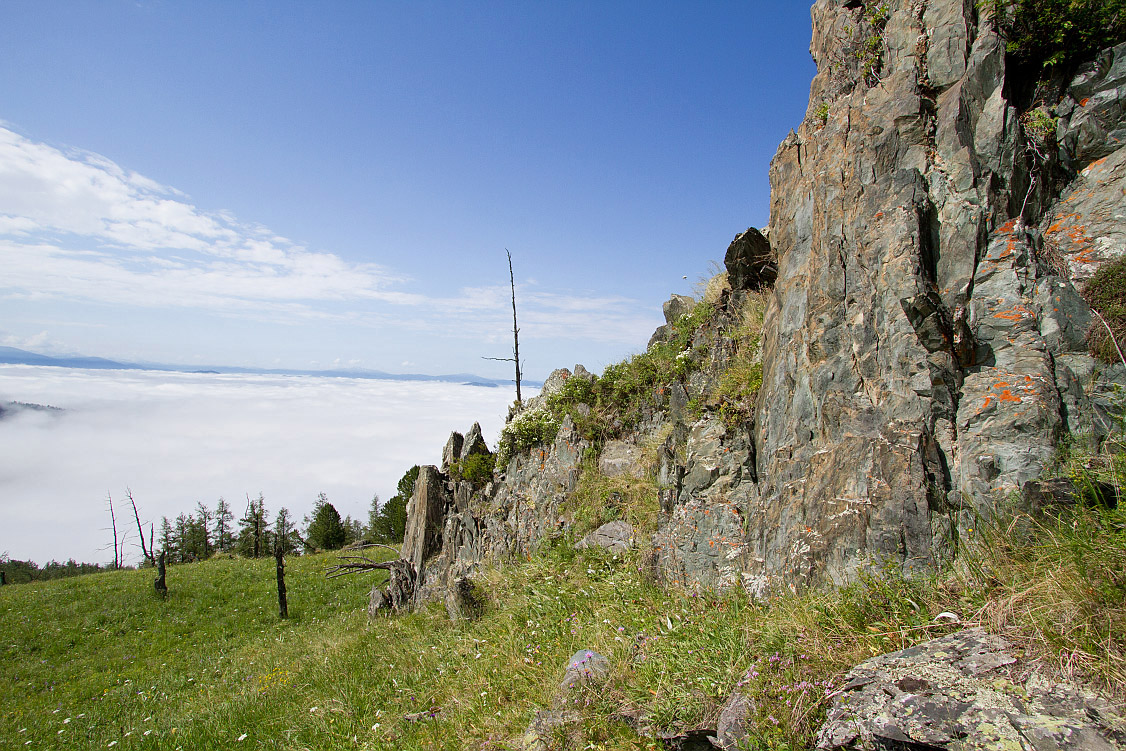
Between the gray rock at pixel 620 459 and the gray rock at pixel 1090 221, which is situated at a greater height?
the gray rock at pixel 1090 221

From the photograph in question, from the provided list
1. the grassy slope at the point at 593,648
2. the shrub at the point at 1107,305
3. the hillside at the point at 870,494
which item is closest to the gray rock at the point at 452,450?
the grassy slope at the point at 593,648

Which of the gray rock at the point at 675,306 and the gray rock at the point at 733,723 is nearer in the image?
the gray rock at the point at 733,723

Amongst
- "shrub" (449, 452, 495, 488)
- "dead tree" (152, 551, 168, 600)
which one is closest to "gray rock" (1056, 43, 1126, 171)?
"shrub" (449, 452, 495, 488)

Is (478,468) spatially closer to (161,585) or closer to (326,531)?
(161,585)

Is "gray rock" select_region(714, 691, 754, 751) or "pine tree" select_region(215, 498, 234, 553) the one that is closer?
"gray rock" select_region(714, 691, 754, 751)

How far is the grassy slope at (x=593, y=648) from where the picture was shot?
10.6 feet

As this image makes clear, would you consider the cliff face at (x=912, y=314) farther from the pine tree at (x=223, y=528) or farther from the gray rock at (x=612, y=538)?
the pine tree at (x=223, y=528)

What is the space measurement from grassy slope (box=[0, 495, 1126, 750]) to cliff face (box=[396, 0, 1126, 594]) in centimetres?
70

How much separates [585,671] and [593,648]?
66cm

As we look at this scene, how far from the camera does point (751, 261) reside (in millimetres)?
9188

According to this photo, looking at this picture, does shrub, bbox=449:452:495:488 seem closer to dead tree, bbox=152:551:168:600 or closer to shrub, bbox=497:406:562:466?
shrub, bbox=497:406:562:466

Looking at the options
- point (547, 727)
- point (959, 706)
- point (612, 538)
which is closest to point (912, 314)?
point (959, 706)

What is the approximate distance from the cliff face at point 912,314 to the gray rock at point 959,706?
129cm

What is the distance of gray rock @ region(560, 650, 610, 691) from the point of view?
4910 millimetres
